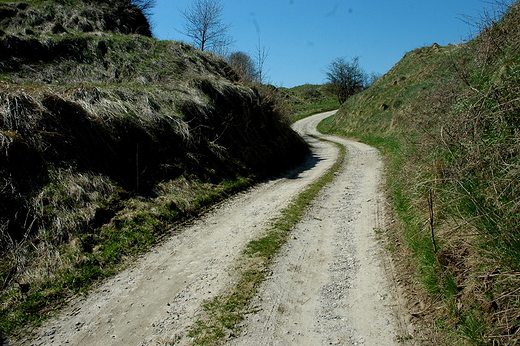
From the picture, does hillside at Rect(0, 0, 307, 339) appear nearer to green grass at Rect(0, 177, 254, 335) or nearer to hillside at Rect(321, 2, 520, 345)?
green grass at Rect(0, 177, 254, 335)

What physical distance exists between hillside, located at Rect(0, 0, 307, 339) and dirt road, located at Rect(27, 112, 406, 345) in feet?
2.18

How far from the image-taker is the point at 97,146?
8.65m

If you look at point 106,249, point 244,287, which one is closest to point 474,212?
point 244,287

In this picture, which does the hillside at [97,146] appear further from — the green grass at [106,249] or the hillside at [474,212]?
the hillside at [474,212]

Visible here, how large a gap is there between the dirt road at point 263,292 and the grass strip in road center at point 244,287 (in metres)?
0.14

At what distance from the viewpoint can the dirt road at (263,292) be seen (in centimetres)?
411

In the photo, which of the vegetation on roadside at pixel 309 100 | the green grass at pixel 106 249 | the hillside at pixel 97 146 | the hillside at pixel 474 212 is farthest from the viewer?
the vegetation on roadside at pixel 309 100

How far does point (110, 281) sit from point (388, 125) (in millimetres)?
24518

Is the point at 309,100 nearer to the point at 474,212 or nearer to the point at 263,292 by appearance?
the point at 474,212

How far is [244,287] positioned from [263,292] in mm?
327

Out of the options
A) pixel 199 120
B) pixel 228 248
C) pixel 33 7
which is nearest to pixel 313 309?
pixel 228 248

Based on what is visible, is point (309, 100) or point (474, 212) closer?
point (474, 212)

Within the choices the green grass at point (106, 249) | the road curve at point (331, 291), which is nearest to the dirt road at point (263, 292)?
the road curve at point (331, 291)

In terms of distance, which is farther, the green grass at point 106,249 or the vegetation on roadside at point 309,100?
the vegetation on roadside at point 309,100
